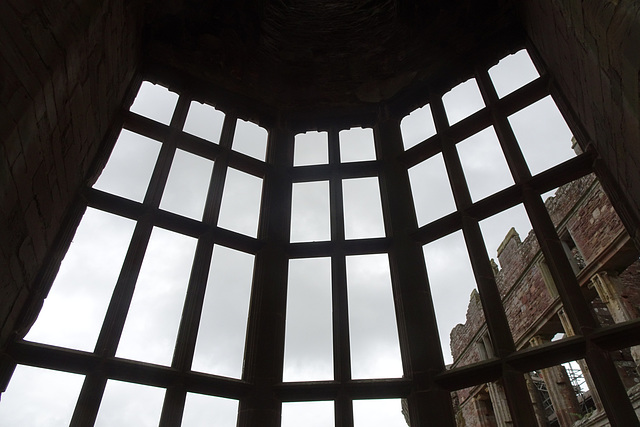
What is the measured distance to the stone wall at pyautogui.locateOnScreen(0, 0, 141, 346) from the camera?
2.83 m

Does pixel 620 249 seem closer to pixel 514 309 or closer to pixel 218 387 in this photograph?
pixel 514 309

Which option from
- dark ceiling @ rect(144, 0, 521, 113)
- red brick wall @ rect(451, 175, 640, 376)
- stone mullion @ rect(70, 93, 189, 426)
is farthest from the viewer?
red brick wall @ rect(451, 175, 640, 376)

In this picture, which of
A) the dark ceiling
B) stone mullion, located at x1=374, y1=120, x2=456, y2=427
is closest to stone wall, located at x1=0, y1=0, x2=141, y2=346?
the dark ceiling

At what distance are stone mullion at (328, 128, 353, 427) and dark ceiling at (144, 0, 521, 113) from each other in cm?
133

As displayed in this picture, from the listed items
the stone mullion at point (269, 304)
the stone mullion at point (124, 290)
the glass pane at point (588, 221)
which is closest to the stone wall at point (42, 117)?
the stone mullion at point (124, 290)

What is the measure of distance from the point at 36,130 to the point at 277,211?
9.25 feet

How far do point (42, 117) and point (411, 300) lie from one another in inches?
139

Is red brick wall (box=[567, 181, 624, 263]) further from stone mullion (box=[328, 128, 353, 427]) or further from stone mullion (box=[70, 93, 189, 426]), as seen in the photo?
stone mullion (box=[70, 93, 189, 426])

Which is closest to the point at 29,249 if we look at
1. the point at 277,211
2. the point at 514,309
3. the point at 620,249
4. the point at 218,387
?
the point at 218,387

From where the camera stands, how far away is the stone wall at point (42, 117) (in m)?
2.83

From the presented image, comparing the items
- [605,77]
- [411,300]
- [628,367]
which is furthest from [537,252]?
[605,77]

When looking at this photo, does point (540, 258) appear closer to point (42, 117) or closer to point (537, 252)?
point (537, 252)

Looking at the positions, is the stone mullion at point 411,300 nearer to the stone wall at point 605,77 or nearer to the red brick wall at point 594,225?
the stone wall at point 605,77

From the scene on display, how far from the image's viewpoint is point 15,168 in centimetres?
300
